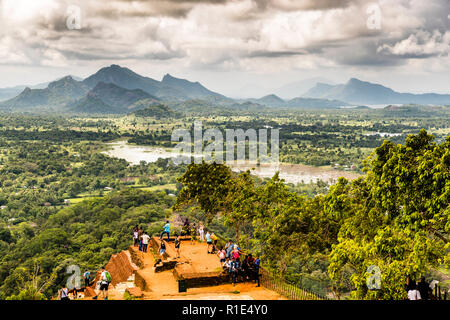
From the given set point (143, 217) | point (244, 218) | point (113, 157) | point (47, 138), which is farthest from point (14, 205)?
point (47, 138)

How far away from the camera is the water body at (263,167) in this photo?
9890cm

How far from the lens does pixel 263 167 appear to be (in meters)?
112

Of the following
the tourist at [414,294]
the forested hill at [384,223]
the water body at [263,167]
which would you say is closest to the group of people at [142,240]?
the forested hill at [384,223]

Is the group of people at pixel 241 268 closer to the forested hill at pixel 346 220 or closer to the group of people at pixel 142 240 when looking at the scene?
the forested hill at pixel 346 220

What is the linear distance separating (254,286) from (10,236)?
183 ft

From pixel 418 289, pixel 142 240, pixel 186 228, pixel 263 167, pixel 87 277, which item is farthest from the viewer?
pixel 263 167

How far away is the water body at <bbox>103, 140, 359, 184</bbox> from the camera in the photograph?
98900 millimetres

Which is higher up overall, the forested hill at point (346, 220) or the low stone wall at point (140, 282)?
the forested hill at point (346, 220)
